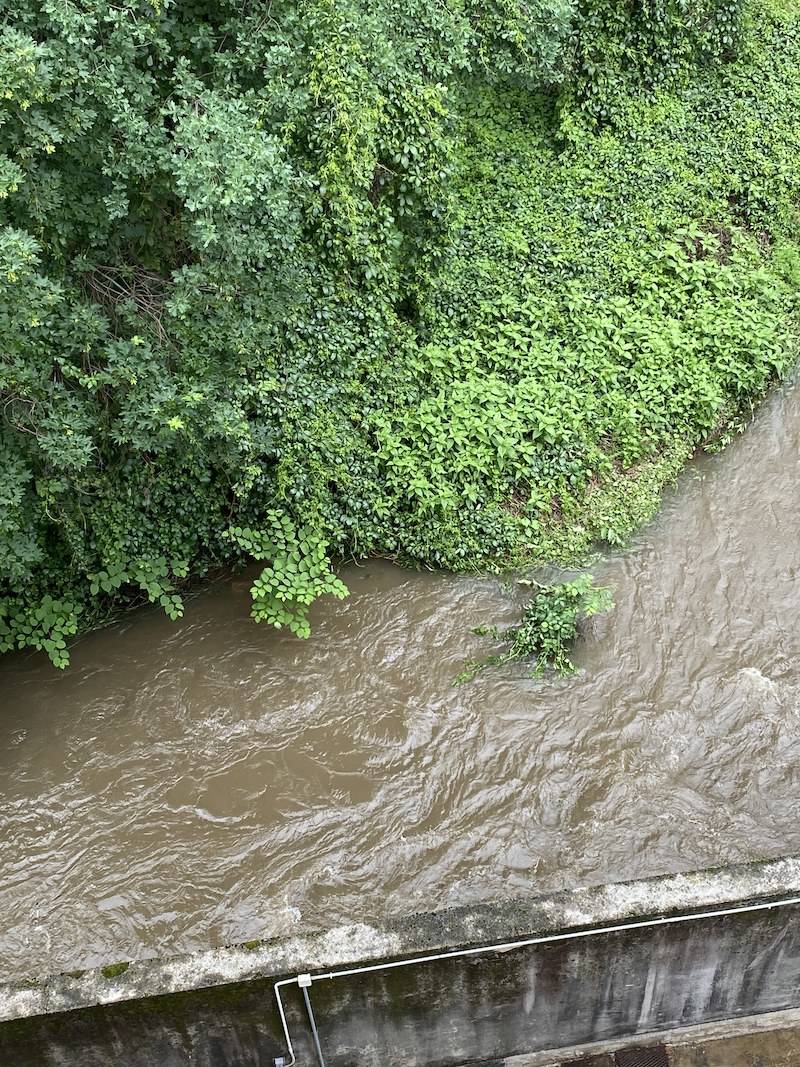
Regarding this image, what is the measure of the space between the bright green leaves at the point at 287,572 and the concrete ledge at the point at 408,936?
3370 millimetres

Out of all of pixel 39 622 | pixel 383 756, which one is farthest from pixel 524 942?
pixel 39 622

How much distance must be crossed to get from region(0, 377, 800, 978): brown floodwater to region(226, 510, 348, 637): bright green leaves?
38 centimetres

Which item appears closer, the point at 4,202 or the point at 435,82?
the point at 4,202

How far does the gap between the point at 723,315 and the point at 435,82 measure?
365 centimetres

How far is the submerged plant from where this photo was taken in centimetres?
709

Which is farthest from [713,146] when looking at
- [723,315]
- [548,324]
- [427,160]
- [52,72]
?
[52,72]

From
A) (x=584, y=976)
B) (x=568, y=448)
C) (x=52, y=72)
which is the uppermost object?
(x=52, y=72)

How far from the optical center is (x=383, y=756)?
262 inches

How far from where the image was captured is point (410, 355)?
817cm

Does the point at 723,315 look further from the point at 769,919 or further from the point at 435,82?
the point at 769,919

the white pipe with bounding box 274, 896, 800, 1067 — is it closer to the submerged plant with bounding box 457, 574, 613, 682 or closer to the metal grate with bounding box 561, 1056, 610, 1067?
the metal grate with bounding box 561, 1056, 610, 1067

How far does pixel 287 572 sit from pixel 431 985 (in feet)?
12.3

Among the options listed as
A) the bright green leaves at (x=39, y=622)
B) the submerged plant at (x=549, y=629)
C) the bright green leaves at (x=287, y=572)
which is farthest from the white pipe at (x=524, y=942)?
the bright green leaves at (x=39, y=622)

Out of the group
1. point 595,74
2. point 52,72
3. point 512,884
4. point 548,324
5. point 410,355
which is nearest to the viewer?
point 52,72
